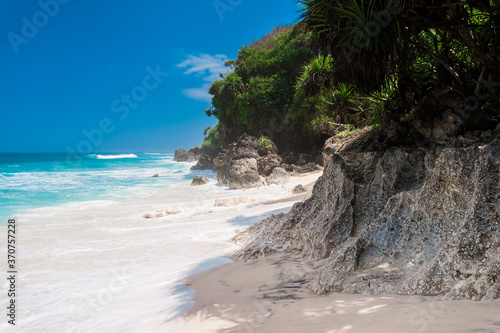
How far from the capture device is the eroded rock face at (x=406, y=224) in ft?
7.70

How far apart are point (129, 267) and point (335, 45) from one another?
5.24 m

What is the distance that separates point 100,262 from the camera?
5898 mm

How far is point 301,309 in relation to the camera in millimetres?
2613

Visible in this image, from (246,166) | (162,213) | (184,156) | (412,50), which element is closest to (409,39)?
(412,50)

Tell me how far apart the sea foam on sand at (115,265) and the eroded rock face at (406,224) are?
149 centimetres

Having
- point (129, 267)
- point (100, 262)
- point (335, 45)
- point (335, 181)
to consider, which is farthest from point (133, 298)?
point (335, 45)

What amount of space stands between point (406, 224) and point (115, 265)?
201 inches

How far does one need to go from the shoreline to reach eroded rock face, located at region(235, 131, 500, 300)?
0.20m

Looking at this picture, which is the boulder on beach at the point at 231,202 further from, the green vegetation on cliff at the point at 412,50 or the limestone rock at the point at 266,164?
the limestone rock at the point at 266,164

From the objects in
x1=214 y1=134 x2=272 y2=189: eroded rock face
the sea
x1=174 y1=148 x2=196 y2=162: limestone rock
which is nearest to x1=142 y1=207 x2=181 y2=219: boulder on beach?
the sea

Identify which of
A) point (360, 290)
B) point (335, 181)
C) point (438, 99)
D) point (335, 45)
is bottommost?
point (360, 290)

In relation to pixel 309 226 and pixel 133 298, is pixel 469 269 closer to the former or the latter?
pixel 309 226

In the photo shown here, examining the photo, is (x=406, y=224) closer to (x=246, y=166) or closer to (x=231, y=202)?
(x=231, y=202)

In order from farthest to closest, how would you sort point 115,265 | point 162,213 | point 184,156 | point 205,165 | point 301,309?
point 184,156
point 205,165
point 162,213
point 115,265
point 301,309
